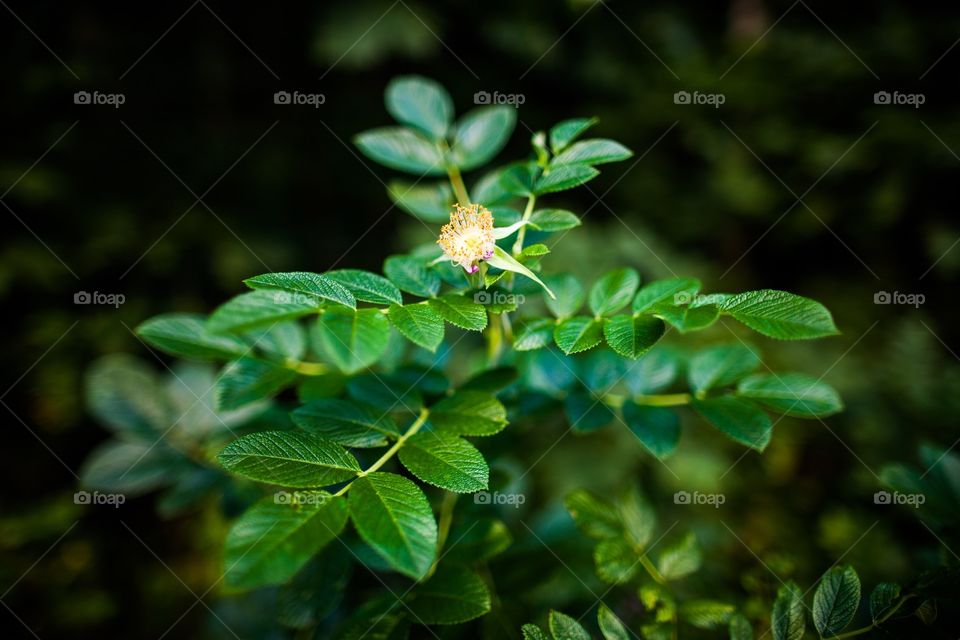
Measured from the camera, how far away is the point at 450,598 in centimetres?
70

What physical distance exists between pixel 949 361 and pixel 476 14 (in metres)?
2.34

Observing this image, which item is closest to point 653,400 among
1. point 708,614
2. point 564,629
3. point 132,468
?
point 708,614

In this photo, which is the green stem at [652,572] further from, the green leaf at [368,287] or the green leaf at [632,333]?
the green leaf at [368,287]

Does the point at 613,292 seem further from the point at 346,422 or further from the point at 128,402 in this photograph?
the point at 128,402

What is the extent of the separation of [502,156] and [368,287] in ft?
7.23

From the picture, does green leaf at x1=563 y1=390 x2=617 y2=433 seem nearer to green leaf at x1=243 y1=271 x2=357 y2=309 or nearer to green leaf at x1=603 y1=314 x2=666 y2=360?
green leaf at x1=603 y1=314 x2=666 y2=360

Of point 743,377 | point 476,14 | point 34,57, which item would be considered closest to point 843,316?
point 743,377

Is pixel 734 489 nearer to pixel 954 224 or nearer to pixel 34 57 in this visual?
Answer: pixel 954 224

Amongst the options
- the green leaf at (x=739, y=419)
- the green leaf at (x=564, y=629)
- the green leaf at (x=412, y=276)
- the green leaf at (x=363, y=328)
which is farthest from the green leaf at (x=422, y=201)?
the green leaf at (x=564, y=629)

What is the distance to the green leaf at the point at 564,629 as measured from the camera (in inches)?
25.0

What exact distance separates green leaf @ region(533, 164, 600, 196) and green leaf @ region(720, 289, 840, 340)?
0.80 ft

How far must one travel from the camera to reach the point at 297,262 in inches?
98.3

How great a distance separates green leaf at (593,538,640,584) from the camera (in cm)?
77

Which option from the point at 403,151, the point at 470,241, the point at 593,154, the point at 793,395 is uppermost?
the point at 403,151
